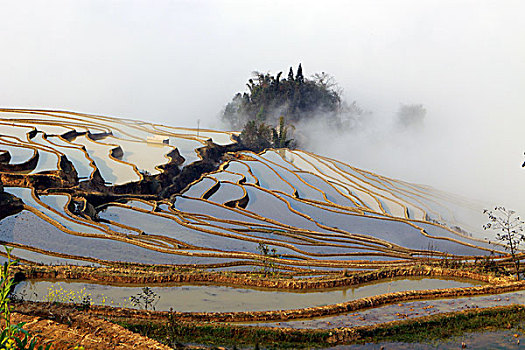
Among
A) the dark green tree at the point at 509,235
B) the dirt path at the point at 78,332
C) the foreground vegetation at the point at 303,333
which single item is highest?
the dark green tree at the point at 509,235

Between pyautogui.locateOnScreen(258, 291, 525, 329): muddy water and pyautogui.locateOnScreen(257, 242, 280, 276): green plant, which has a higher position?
pyautogui.locateOnScreen(257, 242, 280, 276): green plant

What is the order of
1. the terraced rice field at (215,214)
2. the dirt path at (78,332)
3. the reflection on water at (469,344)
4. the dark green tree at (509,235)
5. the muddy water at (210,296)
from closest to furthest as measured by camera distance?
the dirt path at (78,332)
the reflection on water at (469,344)
the muddy water at (210,296)
the dark green tree at (509,235)
the terraced rice field at (215,214)

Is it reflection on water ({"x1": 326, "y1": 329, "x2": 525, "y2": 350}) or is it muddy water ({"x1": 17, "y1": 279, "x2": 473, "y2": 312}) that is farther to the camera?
muddy water ({"x1": 17, "y1": 279, "x2": 473, "y2": 312})

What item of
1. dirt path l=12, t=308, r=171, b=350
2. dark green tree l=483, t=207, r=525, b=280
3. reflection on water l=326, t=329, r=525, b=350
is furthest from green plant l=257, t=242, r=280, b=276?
dark green tree l=483, t=207, r=525, b=280

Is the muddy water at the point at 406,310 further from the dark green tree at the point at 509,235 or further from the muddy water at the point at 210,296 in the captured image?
the dark green tree at the point at 509,235

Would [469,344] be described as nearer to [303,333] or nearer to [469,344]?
[469,344]

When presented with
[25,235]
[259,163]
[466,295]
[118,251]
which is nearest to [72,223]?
[25,235]

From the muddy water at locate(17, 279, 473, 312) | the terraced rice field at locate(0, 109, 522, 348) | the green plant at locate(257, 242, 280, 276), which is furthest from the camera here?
the terraced rice field at locate(0, 109, 522, 348)

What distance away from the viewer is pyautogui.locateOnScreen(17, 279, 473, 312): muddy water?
8.51 metres

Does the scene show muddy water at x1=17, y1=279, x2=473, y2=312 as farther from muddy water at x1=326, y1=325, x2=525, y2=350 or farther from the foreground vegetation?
muddy water at x1=326, y1=325, x2=525, y2=350

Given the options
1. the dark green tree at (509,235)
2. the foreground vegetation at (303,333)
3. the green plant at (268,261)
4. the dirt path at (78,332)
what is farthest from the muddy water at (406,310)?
the green plant at (268,261)

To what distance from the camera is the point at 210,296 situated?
9.03m

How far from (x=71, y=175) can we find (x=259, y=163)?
10.7 m

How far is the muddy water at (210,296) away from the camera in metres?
8.51
